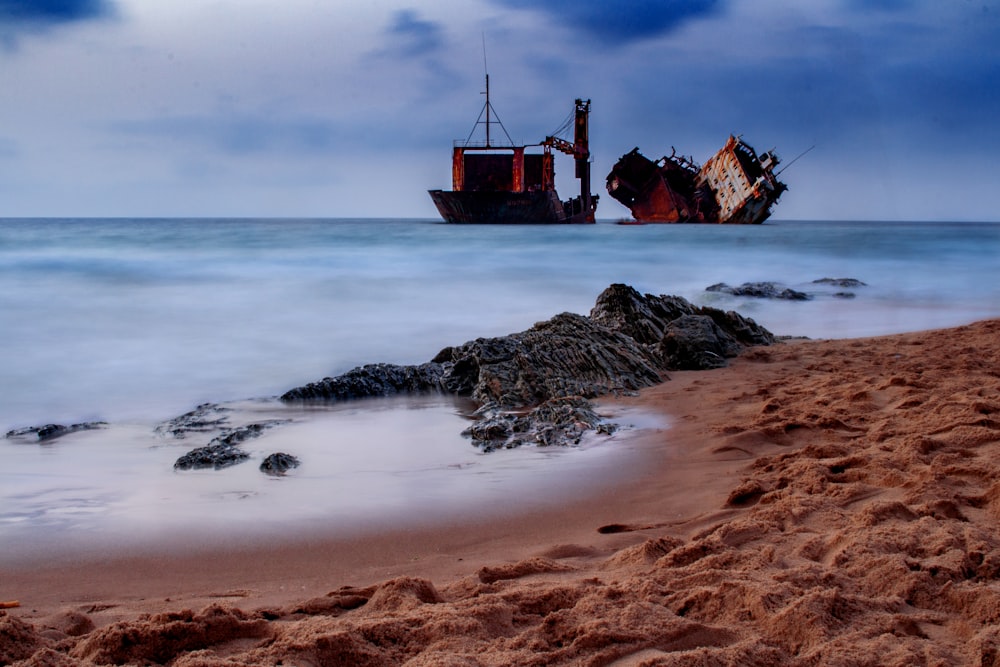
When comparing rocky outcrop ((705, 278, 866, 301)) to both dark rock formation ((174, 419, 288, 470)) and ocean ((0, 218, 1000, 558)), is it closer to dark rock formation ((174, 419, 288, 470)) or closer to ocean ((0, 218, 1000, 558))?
ocean ((0, 218, 1000, 558))

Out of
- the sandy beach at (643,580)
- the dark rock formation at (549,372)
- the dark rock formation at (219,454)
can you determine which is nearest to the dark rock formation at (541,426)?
the dark rock formation at (549,372)

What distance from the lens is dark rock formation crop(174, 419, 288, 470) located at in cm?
→ 356

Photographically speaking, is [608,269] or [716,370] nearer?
[716,370]

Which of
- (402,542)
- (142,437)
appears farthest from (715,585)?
(142,437)

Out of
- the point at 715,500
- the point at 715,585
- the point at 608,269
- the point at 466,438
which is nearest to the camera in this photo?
the point at 715,585

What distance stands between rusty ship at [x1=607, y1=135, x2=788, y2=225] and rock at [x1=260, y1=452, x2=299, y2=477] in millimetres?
33177

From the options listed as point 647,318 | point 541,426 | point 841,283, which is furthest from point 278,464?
point 841,283

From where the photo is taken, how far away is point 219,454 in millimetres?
3646

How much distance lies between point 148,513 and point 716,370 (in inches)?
147

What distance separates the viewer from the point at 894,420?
144 inches

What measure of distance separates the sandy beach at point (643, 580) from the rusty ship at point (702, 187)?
33058 millimetres

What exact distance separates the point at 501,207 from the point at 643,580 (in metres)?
35.3

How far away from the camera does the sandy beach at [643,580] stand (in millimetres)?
1748

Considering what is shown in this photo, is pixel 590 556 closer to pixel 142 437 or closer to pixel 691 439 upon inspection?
pixel 691 439
